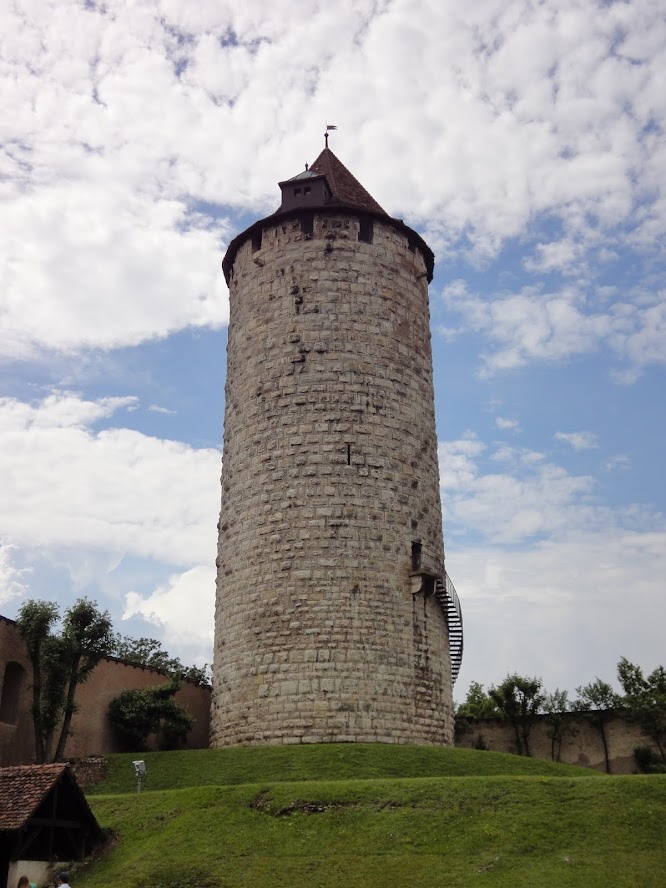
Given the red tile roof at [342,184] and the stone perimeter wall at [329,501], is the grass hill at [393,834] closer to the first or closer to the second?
the stone perimeter wall at [329,501]

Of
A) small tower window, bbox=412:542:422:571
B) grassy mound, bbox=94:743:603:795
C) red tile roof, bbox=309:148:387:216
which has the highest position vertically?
red tile roof, bbox=309:148:387:216

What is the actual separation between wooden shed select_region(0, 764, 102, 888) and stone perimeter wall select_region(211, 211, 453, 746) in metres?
7.06

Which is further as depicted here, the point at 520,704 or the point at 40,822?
the point at 520,704

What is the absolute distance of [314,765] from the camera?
1966 centimetres

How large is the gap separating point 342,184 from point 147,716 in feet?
51.5

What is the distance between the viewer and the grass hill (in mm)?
13492

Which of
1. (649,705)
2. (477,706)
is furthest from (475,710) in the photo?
(649,705)

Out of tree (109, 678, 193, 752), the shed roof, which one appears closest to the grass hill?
the shed roof

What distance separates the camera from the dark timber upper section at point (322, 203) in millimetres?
26453

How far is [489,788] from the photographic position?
52.2ft

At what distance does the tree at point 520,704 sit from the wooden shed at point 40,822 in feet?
51.8

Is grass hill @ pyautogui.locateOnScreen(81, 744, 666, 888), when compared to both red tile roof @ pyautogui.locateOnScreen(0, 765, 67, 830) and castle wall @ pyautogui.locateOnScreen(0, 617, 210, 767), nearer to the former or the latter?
red tile roof @ pyautogui.locateOnScreen(0, 765, 67, 830)

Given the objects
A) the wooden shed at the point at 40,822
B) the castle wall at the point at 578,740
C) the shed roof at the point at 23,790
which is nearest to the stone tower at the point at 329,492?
the castle wall at the point at 578,740

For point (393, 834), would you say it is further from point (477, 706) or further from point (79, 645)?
point (477, 706)
